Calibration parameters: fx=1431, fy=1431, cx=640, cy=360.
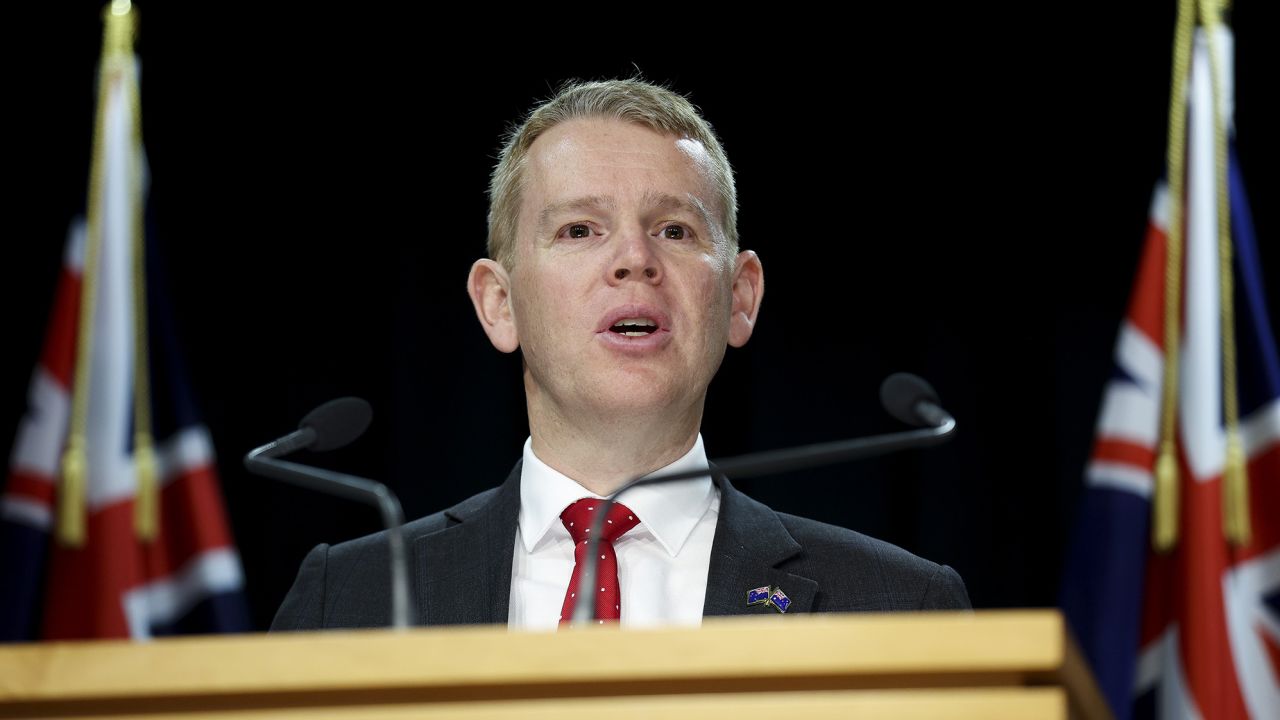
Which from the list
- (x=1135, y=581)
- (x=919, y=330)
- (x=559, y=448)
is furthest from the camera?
(x=919, y=330)

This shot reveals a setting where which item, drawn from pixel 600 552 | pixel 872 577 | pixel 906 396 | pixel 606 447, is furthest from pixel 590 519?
pixel 906 396

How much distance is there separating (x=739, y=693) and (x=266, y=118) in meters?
2.86

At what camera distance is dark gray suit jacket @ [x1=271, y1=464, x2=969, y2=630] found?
6.98ft

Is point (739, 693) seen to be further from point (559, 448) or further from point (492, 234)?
point (492, 234)

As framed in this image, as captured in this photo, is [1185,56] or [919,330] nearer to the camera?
[1185,56]

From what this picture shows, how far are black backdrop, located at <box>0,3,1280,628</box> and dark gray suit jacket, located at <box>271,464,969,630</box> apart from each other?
1.01m

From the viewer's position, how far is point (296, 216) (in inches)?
138

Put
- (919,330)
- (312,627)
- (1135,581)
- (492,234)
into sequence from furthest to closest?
(919,330) → (1135,581) → (492,234) → (312,627)

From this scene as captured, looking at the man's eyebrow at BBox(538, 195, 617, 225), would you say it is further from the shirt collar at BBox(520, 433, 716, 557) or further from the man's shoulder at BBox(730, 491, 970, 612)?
the man's shoulder at BBox(730, 491, 970, 612)

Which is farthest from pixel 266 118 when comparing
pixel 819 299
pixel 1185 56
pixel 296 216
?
pixel 1185 56

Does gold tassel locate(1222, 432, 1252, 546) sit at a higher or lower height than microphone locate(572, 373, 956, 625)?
lower

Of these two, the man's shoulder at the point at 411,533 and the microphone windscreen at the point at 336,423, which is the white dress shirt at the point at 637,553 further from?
the microphone windscreen at the point at 336,423

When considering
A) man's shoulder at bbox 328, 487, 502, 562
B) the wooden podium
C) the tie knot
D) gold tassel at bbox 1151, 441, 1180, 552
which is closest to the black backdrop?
gold tassel at bbox 1151, 441, 1180, 552

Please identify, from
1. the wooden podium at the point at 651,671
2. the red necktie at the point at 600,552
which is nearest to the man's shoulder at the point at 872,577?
the red necktie at the point at 600,552
